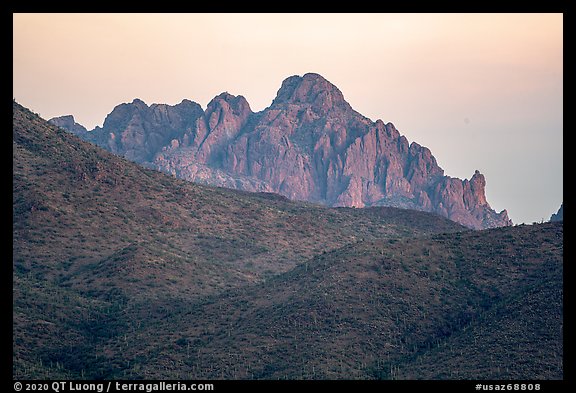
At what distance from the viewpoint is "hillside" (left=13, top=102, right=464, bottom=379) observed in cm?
9362

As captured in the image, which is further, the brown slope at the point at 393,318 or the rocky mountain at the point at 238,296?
the rocky mountain at the point at 238,296

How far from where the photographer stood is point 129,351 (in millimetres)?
90188

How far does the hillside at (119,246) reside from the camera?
9362 centimetres

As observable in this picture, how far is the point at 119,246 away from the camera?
134 meters

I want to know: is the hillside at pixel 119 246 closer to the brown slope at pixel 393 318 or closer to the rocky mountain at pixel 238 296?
the rocky mountain at pixel 238 296

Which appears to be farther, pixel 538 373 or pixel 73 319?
pixel 73 319

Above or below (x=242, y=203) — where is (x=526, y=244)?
below

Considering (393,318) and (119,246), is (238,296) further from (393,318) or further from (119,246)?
(119,246)

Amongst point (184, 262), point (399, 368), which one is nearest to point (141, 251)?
point (184, 262)

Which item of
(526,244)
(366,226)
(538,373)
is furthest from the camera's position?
(366,226)

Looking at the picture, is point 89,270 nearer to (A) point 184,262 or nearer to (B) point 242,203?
(A) point 184,262

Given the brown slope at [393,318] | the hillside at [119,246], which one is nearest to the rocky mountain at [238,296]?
the brown slope at [393,318]

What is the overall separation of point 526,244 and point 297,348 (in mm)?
41931

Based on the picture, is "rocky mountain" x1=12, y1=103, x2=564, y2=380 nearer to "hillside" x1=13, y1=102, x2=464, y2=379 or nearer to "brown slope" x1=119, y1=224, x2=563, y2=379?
"brown slope" x1=119, y1=224, x2=563, y2=379
